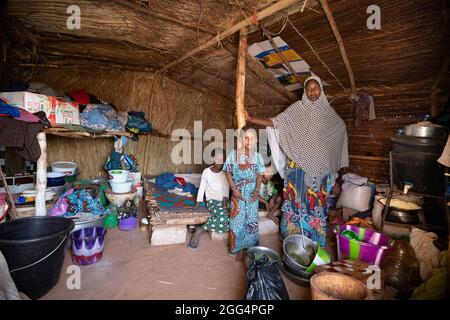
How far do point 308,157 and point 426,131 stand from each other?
4.65ft

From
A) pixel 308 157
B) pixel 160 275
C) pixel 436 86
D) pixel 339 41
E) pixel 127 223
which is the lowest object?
pixel 160 275

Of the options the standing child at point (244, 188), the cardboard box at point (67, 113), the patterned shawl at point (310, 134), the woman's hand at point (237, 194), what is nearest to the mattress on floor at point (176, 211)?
the standing child at point (244, 188)

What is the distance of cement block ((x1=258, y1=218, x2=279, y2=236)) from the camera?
159 inches

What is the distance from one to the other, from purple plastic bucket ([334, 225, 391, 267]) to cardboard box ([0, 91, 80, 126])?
14.4 ft

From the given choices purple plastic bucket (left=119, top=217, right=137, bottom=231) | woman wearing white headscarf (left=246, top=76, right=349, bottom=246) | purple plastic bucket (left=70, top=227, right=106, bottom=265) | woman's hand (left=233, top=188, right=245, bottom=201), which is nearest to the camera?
purple plastic bucket (left=70, top=227, right=106, bottom=265)

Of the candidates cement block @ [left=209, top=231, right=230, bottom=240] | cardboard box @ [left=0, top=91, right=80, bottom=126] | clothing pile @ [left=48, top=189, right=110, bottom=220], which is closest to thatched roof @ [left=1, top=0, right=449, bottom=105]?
cardboard box @ [left=0, top=91, right=80, bottom=126]

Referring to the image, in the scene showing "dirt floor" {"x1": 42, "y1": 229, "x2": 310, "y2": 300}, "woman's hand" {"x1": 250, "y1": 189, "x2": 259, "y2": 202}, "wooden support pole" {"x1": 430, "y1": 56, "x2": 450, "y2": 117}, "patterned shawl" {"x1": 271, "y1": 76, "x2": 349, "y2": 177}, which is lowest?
"dirt floor" {"x1": 42, "y1": 229, "x2": 310, "y2": 300}

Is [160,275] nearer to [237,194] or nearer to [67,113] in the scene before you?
[237,194]

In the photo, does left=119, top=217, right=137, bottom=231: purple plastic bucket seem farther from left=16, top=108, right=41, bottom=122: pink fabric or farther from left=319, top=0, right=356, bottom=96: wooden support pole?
left=319, top=0, right=356, bottom=96: wooden support pole

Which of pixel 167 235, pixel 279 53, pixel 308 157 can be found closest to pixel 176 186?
pixel 167 235

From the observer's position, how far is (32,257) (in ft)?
7.13

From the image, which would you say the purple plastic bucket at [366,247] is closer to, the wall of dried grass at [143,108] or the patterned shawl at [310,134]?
the patterned shawl at [310,134]

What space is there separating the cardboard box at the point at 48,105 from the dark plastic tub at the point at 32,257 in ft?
5.58

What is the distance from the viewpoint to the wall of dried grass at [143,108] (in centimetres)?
552
